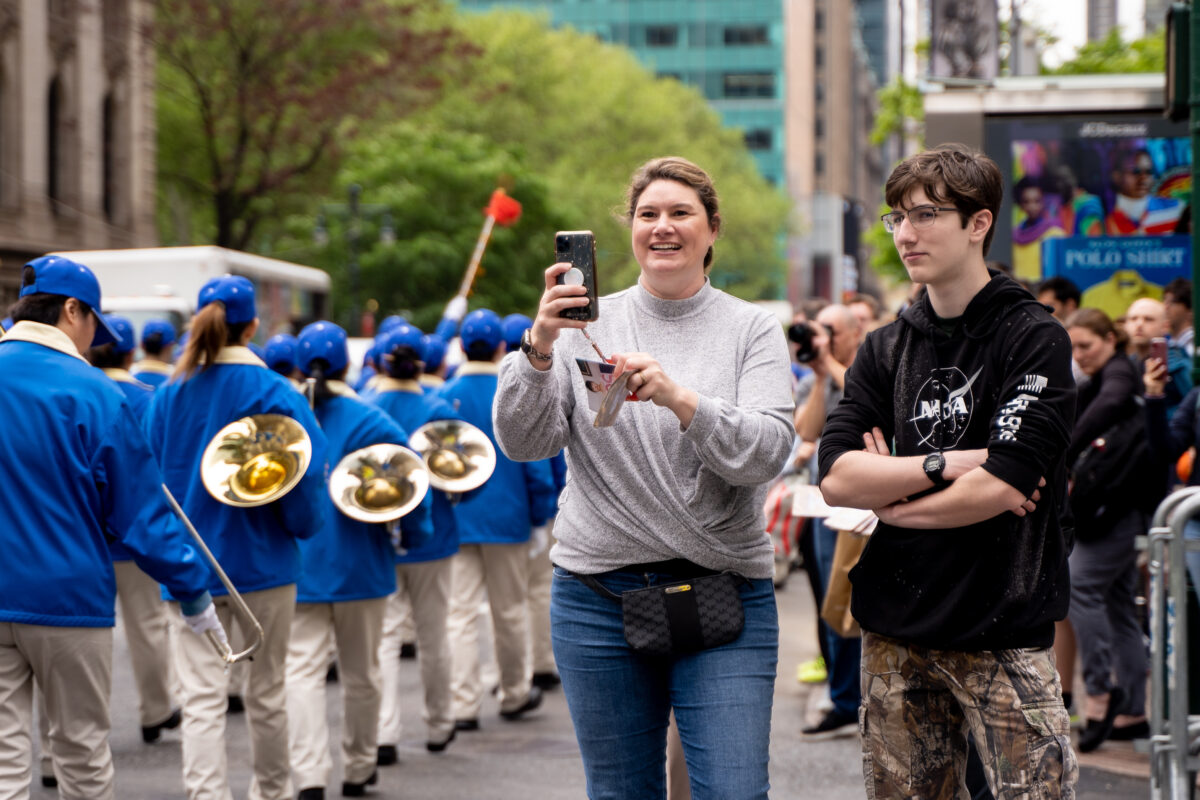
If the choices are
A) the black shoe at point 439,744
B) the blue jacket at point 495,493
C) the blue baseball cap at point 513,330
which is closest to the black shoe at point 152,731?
the black shoe at point 439,744

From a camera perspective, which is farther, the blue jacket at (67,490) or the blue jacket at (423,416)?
the blue jacket at (423,416)

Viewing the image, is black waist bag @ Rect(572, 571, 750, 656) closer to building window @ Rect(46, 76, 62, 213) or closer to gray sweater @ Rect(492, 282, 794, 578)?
gray sweater @ Rect(492, 282, 794, 578)

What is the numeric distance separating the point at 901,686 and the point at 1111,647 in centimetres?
390

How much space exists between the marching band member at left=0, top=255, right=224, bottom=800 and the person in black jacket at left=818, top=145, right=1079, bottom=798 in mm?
2267

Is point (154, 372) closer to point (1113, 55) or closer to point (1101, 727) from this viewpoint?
point (1101, 727)

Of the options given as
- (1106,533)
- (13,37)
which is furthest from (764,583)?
(13,37)

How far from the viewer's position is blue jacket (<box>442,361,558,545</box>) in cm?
816

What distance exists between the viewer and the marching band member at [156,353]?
937cm

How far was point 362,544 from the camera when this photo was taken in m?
6.51

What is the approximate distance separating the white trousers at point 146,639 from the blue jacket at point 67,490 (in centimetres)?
321

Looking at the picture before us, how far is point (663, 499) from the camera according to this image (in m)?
3.58

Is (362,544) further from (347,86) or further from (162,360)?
(347,86)

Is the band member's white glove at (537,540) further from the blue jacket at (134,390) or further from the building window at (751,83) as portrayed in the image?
the building window at (751,83)

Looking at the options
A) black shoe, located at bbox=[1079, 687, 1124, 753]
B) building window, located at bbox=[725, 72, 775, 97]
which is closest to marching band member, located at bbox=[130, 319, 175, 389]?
black shoe, located at bbox=[1079, 687, 1124, 753]
